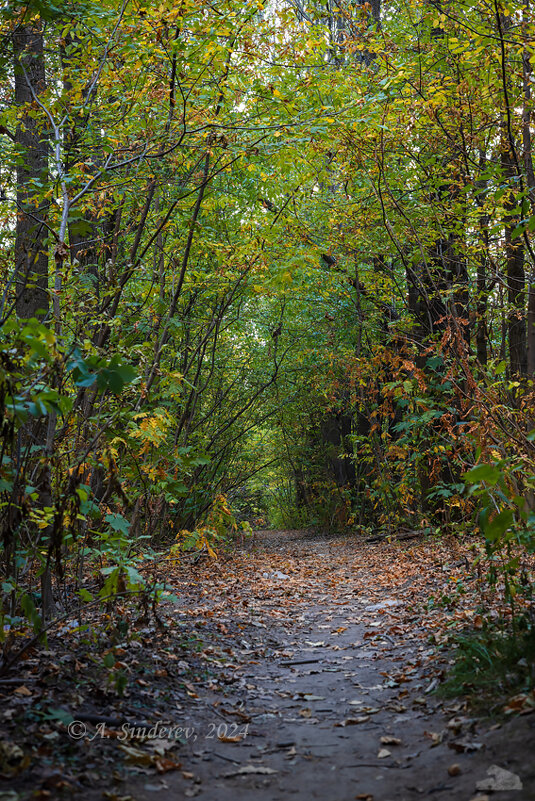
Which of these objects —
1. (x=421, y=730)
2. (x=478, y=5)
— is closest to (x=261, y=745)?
(x=421, y=730)

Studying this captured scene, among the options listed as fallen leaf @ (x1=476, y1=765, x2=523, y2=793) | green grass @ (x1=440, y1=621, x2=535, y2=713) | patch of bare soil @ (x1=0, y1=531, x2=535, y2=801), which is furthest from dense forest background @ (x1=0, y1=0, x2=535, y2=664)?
fallen leaf @ (x1=476, y1=765, x2=523, y2=793)

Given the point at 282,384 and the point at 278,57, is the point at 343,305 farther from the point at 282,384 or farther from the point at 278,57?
the point at 278,57

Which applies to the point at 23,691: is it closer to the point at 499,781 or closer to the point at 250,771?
the point at 250,771

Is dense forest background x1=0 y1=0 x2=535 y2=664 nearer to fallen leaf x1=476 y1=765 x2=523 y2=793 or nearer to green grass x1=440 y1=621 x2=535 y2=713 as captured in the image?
green grass x1=440 y1=621 x2=535 y2=713

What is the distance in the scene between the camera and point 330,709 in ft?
12.1

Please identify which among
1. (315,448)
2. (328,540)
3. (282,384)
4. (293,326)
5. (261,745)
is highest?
(293,326)

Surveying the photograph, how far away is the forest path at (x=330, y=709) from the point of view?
2580 mm

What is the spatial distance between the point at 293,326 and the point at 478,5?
327 inches

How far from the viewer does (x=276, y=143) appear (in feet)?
18.5

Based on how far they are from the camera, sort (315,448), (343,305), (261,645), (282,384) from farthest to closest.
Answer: (315,448)
(282,384)
(343,305)
(261,645)

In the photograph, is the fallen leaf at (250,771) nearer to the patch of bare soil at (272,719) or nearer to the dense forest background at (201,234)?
the patch of bare soil at (272,719)

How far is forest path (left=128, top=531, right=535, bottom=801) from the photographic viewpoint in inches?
102

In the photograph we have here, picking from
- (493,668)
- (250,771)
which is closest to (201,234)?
(493,668)

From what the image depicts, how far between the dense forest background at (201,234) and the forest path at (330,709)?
860mm
